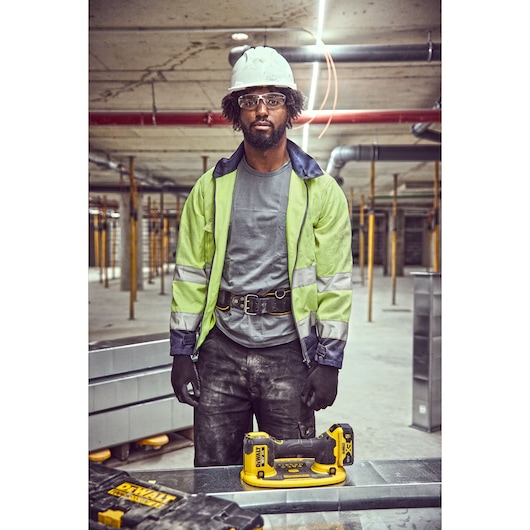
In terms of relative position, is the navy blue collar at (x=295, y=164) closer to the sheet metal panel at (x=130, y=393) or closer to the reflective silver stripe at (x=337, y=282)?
the reflective silver stripe at (x=337, y=282)

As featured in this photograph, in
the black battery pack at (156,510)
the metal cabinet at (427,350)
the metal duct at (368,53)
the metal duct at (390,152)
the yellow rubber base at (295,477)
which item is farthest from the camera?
the metal duct at (390,152)

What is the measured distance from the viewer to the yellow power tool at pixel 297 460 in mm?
1744

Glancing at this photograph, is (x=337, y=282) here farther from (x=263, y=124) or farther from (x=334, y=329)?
(x=263, y=124)

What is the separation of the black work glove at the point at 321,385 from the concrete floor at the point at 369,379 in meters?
1.55

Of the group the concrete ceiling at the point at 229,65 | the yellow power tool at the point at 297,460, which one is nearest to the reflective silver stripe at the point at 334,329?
the yellow power tool at the point at 297,460

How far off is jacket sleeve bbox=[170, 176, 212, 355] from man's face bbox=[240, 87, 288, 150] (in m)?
0.27

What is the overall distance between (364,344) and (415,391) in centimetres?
286

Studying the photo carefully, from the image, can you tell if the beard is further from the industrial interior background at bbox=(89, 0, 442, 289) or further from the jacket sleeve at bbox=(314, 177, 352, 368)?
the industrial interior background at bbox=(89, 0, 442, 289)

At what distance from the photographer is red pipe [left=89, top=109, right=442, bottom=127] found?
5305mm

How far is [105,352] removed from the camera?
328cm

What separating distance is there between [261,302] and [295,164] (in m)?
0.52

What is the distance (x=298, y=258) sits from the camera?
198cm
